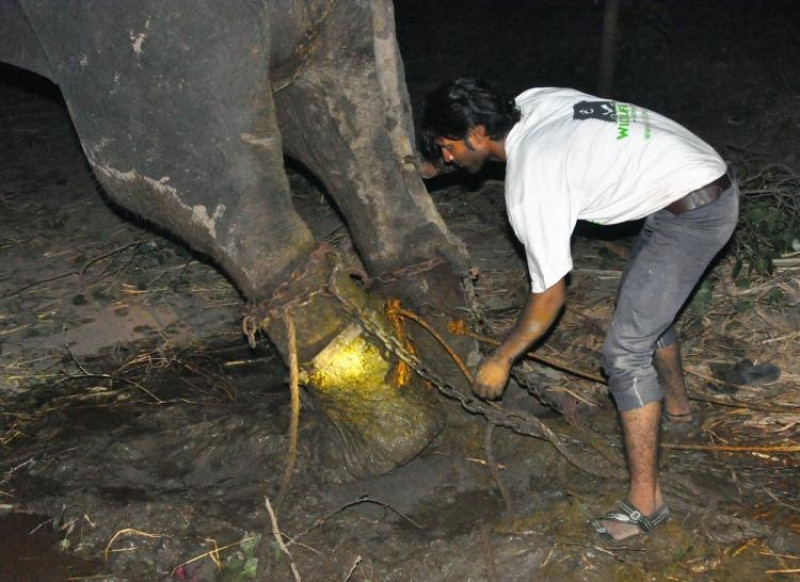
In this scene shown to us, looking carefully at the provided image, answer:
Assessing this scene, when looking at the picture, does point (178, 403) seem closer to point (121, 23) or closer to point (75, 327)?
point (75, 327)

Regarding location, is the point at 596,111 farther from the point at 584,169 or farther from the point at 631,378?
the point at 631,378

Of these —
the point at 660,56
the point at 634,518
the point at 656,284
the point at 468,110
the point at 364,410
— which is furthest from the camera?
the point at 660,56

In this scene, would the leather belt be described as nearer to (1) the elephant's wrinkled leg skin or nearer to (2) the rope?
(1) the elephant's wrinkled leg skin

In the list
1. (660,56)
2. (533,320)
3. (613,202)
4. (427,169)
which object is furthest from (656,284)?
(660,56)

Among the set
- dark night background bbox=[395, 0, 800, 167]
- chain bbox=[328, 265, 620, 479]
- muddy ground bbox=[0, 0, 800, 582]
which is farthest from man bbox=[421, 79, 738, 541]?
dark night background bbox=[395, 0, 800, 167]

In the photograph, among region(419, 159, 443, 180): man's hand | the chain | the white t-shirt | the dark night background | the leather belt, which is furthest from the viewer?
the dark night background

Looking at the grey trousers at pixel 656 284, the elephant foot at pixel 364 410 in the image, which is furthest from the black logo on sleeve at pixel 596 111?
the elephant foot at pixel 364 410

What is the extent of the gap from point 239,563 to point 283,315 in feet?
3.38

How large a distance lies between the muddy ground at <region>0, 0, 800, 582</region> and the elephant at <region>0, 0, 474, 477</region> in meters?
0.39

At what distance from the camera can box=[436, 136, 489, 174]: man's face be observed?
3.54m

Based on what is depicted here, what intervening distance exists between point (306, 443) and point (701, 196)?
207 centimetres

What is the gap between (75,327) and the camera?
571cm

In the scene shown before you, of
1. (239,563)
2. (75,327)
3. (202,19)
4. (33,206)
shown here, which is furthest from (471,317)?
(33,206)

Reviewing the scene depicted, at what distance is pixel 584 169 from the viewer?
3328 mm
